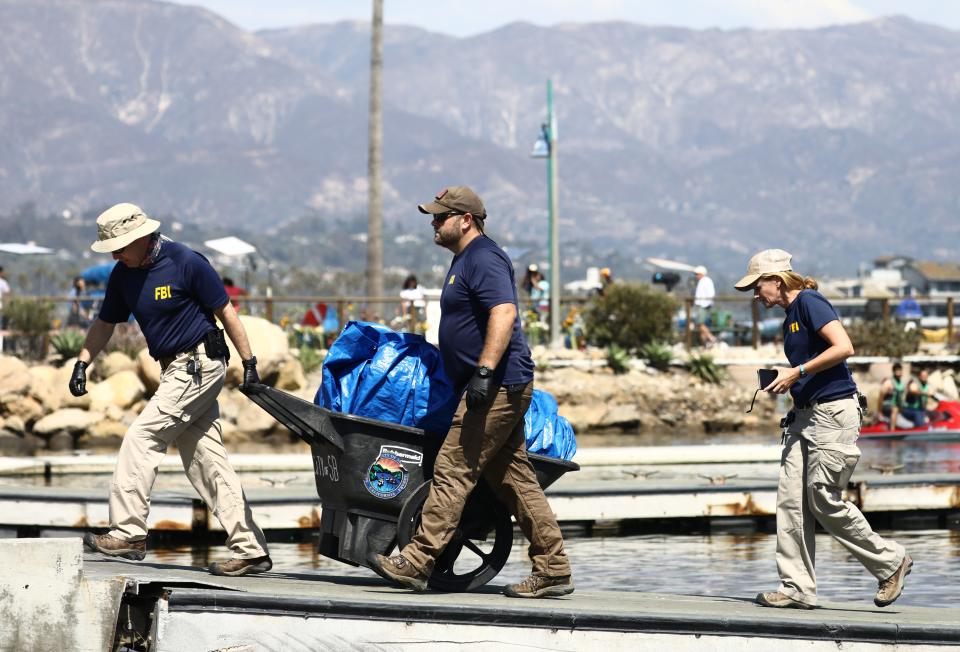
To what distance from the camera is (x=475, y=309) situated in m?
7.64

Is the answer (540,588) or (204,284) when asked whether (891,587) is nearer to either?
(540,588)

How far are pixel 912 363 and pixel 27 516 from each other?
23705mm

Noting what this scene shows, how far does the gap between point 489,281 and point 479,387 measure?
0.53m

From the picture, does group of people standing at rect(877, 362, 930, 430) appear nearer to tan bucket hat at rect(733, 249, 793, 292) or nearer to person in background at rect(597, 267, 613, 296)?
person in background at rect(597, 267, 613, 296)

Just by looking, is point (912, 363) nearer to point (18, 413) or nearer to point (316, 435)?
point (18, 413)

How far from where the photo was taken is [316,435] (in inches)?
311

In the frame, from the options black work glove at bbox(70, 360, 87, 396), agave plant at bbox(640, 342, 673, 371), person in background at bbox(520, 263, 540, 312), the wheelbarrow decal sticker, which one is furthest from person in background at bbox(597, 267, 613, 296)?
the wheelbarrow decal sticker

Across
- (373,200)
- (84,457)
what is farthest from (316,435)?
(373,200)

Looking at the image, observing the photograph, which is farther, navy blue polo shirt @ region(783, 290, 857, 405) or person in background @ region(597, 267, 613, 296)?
person in background @ region(597, 267, 613, 296)

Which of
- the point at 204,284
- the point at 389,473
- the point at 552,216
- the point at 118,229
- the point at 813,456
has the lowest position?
the point at 389,473

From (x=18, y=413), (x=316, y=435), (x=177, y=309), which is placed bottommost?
(x=18, y=413)

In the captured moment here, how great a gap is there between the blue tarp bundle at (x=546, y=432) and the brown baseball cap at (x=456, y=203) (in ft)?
3.37

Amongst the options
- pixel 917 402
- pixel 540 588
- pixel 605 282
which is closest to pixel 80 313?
pixel 605 282

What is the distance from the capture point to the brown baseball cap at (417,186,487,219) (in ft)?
25.2
